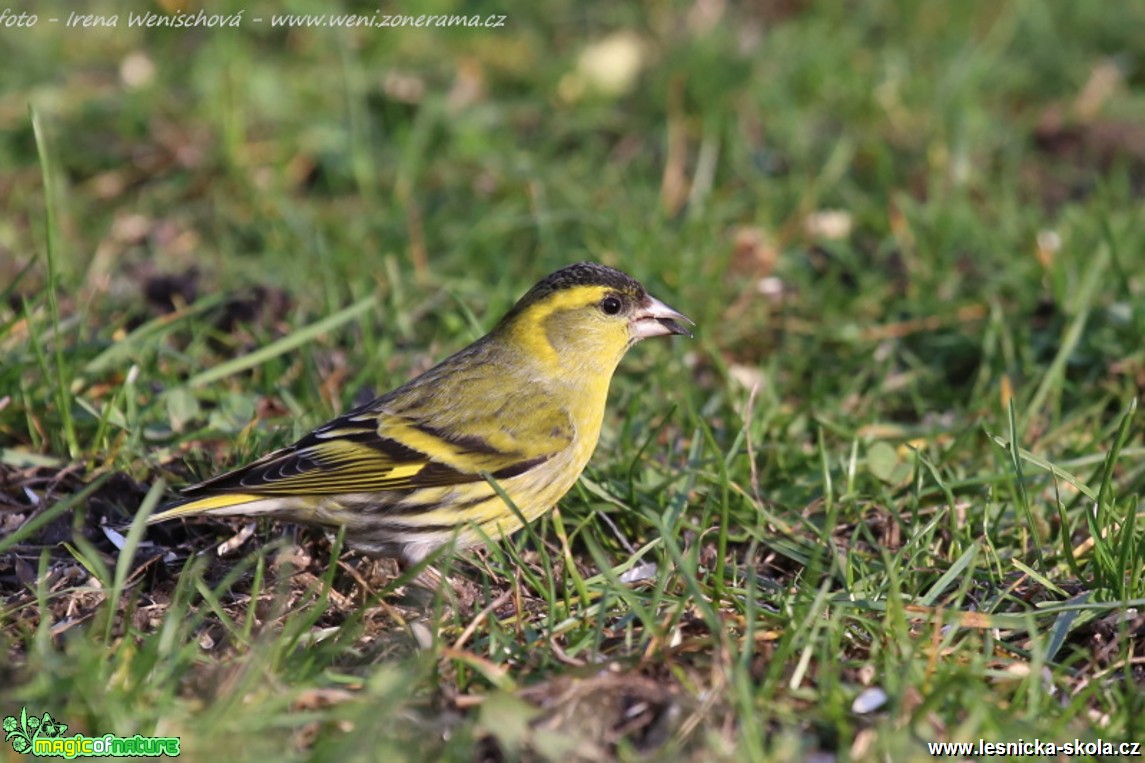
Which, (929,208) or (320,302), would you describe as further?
(929,208)

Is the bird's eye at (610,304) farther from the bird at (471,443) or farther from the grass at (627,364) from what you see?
the grass at (627,364)

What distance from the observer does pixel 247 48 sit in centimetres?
769

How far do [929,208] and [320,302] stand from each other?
287cm

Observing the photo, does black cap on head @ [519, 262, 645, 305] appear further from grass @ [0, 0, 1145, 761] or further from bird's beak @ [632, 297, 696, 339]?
grass @ [0, 0, 1145, 761]

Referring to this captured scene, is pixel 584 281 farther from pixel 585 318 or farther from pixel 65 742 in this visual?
pixel 65 742

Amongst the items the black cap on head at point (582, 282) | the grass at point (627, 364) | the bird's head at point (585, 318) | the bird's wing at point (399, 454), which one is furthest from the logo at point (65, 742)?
the black cap on head at point (582, 282)

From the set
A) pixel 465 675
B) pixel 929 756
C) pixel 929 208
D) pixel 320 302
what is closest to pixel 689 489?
pixel 465 675

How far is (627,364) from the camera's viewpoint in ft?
17.9

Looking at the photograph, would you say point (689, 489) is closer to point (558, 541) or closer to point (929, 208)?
point (558, 541)

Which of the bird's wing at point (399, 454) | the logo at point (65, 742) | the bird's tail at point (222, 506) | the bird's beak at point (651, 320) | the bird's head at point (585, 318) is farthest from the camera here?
the bird's beak at point (651, 320)

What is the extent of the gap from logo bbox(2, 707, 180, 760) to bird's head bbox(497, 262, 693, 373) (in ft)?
6.73

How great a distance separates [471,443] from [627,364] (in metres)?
1.38

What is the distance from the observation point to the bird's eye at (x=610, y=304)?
4648 mm

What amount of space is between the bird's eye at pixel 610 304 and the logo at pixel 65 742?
2236mm
